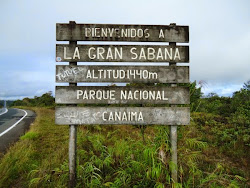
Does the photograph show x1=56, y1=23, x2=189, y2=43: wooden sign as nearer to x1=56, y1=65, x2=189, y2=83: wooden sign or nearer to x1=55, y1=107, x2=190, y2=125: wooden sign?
x1=56, y1=65, x2=189, y2=83: wooden sign

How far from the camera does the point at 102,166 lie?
3246 millimetres

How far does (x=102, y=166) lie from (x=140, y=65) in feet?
6.84

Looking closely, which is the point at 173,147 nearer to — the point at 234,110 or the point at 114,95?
the point at 114,95

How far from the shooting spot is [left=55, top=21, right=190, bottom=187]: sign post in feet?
10.8

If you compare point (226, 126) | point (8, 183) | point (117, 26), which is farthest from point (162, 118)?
point (226, 126)

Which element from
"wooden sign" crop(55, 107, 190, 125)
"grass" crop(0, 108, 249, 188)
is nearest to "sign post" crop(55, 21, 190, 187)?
"wooden sign" crop(55, 107, 190, 125)

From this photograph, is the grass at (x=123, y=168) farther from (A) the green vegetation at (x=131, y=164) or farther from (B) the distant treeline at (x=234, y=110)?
(B) the distant treeline at (x=234, y=110)

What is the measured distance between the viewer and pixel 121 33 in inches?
132

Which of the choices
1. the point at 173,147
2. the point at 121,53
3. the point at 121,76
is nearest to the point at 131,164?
the point at 173,147

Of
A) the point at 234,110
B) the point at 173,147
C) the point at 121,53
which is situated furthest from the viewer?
the point at 234,110

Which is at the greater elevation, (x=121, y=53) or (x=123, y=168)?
(x=121, y=53)

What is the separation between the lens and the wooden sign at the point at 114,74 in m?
3.29

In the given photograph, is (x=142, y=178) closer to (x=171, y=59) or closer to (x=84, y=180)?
(x=84, y=180)

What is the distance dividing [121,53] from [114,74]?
447 millimetres
